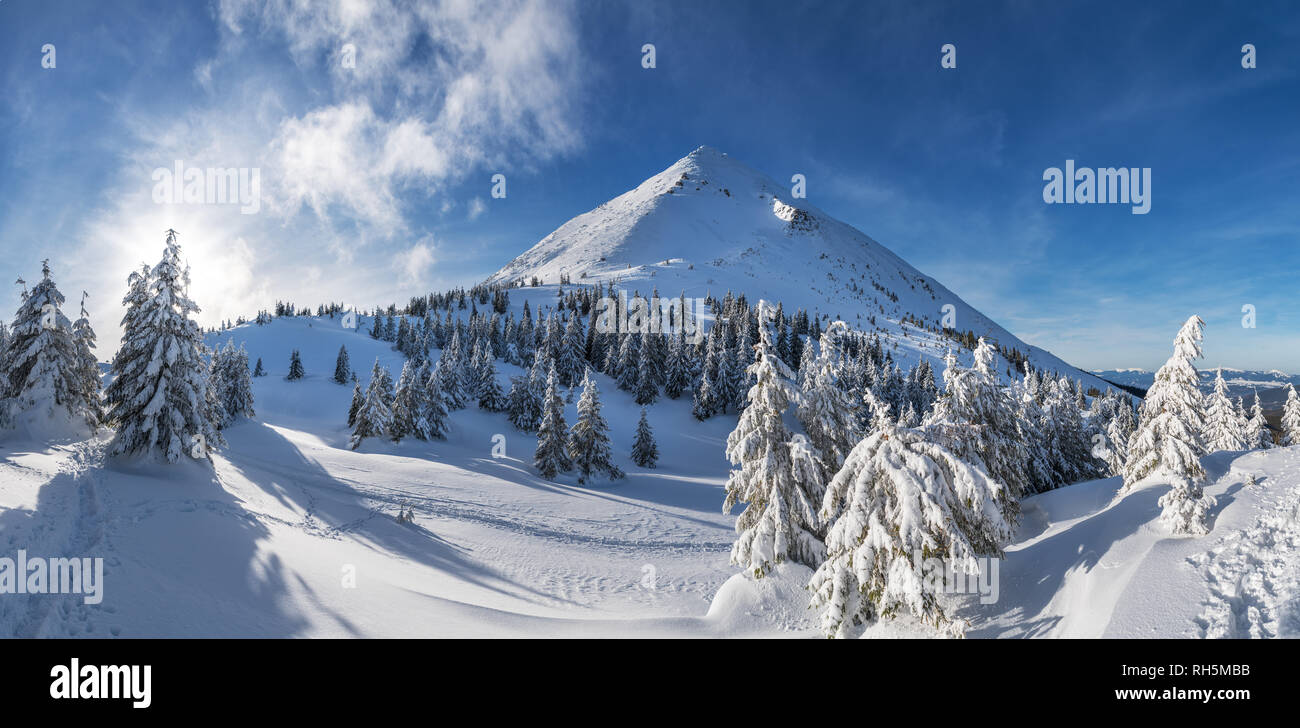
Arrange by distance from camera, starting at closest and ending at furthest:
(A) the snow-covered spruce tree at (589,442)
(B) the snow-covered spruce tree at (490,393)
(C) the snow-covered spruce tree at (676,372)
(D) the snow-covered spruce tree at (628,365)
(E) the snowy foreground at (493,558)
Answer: (E) the snowy foreground at (493,558) → (A) the snow-covered spruce tree at (589,442) → (B) the snow-covered spruce tree at (490,393) → (C) the snow-covered spruce tree at (676,372) → (D) the snow-covered spruce tree at (628,365)

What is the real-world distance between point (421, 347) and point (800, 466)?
94.5 meters

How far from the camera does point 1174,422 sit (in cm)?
1209

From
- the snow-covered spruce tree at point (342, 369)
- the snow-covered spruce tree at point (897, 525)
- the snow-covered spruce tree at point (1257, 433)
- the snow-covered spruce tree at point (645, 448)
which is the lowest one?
the snow-covered spruce tree at point (645, 448)

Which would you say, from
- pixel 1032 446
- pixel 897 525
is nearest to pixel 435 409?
pixel 897 525

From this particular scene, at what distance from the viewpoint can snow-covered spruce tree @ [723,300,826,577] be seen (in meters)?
13.1

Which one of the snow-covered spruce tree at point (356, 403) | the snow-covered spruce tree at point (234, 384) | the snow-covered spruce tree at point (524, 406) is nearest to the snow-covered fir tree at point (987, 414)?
the snow-covered spruce tree at point (524, 406)

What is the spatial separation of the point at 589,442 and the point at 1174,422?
33305 millimetres

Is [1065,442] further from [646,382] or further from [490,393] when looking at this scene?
[490,393]

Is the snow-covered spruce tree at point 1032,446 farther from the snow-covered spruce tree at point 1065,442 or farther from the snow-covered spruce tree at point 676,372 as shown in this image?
the snow-covered spruce tree at point 676,372

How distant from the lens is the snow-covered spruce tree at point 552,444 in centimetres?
3812

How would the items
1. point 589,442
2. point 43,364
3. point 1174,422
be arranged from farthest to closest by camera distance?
point 589,442 → point 43,364 → point 1174,422

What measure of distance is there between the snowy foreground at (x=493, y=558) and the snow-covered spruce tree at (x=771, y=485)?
0.79 meters
